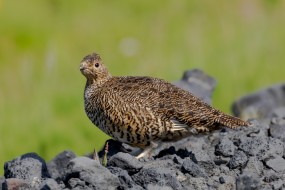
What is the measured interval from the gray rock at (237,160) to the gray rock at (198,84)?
2.32m

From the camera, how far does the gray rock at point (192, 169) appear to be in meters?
6.51

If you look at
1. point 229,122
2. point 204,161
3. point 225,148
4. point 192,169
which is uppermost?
point 229,122

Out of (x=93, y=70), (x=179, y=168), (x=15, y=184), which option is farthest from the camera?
(x=93, y=70)

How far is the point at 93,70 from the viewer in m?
7.94

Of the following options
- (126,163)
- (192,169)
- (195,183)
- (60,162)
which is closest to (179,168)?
(192,169)

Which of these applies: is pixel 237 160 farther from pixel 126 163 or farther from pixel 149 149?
pixel 149 149

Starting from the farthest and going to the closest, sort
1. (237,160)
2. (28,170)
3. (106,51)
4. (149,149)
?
(106,51)
(149,149)
(28,170)
(237,160)

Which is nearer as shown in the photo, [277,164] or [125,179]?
[125,179]

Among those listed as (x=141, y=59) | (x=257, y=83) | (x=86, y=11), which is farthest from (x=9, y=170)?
(x=86, y=11)

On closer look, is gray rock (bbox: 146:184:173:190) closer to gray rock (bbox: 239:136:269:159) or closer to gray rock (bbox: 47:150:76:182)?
gray rock (bbox: 239:136:269:159)

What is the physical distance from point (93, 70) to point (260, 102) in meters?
3.59

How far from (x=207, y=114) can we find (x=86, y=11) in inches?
385

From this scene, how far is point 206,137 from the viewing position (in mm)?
7957

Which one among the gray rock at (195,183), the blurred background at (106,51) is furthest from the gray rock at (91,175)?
the blurred background at (106,51)
